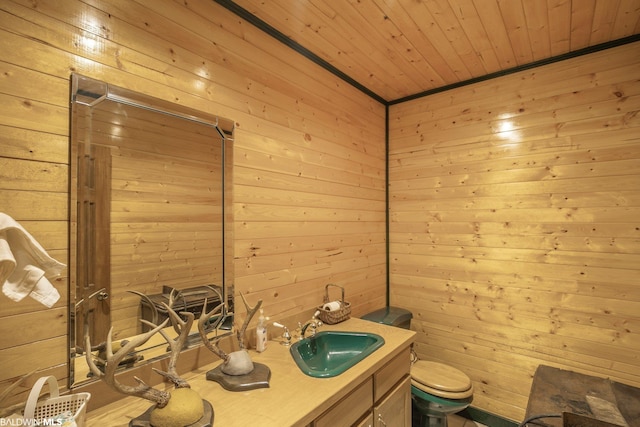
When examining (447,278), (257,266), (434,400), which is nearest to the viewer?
(257,266)

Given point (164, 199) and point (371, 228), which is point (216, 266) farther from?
point (371, 228)

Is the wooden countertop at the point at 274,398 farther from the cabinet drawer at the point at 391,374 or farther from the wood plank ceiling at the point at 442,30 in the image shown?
the wood plank ceiling at the point at 442,30

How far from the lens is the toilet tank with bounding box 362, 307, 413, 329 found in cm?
245

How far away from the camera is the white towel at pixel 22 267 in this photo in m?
0.80

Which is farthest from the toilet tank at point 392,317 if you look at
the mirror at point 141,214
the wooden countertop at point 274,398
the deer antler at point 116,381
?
the deer antler at point 116,381

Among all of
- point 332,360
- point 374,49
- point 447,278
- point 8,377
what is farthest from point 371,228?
point 8,377

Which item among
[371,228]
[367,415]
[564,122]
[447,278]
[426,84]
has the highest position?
[426,84]

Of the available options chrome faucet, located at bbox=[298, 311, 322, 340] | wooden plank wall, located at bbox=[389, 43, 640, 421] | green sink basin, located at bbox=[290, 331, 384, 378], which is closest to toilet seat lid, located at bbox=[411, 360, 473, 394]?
wooden plank wall, located at bbox=[389, 43, 640, 421]

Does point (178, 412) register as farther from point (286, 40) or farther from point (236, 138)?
point (286, 40)

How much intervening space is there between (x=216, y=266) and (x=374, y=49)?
1761mm

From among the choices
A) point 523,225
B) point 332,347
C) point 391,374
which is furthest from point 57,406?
point 523,225

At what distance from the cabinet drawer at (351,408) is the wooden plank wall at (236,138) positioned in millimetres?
658

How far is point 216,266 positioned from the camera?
1591 millimetres

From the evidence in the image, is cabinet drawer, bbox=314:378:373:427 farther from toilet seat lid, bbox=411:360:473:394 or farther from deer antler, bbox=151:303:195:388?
toilet seat lid, bbox=411:360:473:394
